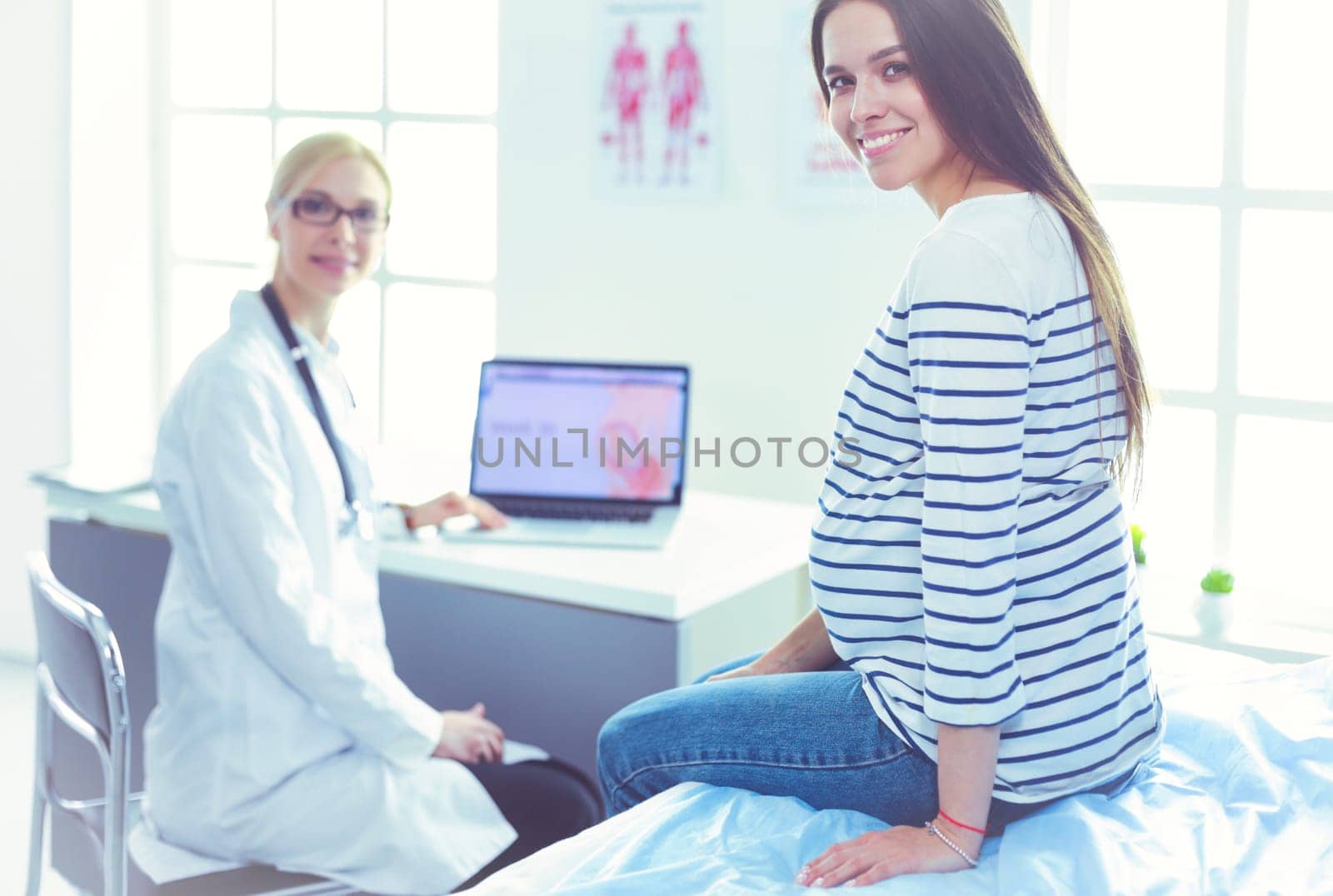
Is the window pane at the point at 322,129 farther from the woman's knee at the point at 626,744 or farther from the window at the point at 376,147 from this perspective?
the woman's knee at the point at 626,744

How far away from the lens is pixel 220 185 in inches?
141

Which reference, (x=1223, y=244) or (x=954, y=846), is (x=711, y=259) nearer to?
(x=1223, y=244)

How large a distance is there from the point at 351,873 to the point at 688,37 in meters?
1.68

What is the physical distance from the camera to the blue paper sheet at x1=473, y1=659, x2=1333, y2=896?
44.4 inches

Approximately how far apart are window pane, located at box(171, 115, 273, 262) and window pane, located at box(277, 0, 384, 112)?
141 mm

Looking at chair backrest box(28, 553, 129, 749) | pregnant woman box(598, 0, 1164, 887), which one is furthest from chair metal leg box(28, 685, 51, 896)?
pregnant woman box(598, 0, 1164, 887)

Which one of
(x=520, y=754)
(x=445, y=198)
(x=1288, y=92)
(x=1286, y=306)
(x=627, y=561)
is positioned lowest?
(x=520, y=754)

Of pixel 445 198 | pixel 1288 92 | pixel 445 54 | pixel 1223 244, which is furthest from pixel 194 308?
pixel 1288 92

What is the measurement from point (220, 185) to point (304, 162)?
180 centimetres

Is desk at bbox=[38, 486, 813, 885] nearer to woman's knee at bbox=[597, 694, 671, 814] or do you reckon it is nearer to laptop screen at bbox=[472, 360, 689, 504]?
laptop screen at bbox=[472, 360, 689, 504]

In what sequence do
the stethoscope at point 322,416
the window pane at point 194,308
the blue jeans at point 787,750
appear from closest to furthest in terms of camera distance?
the blue jeans at point 787,750
the stethoscope at point 322,416
the window pane at point 194,308

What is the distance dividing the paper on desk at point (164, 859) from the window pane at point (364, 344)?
5.61 feet

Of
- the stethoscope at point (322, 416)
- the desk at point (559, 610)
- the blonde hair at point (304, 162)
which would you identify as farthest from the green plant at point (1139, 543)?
the blonde hair at point (304, 162)

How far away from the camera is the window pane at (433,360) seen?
3.29m
